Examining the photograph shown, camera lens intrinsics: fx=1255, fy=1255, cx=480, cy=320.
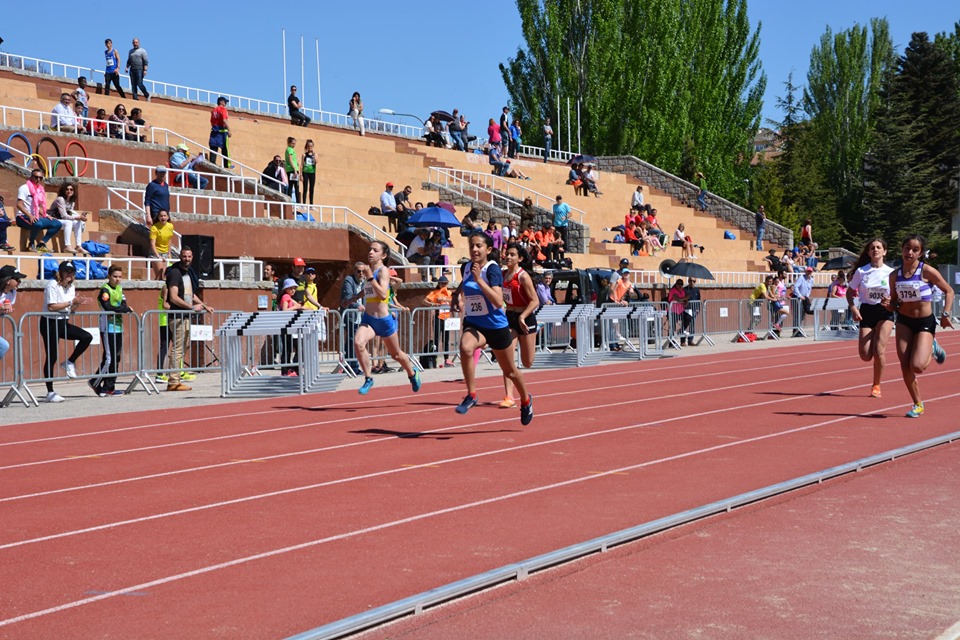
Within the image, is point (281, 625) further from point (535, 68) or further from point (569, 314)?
point (535, 68)

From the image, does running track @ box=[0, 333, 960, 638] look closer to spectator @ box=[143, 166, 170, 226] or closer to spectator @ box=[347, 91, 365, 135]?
spectator @ box=[143, 166, 170, 226]

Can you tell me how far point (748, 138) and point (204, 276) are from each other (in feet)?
161

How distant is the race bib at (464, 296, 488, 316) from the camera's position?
12.0 meters

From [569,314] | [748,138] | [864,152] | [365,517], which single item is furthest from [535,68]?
[365,517]

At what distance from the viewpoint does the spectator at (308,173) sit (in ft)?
99.5

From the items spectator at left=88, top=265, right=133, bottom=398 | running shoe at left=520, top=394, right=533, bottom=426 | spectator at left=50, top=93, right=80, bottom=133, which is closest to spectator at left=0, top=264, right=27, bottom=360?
spectator at left=88, top=265, right=133, bottom=398

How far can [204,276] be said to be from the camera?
22.3 metres

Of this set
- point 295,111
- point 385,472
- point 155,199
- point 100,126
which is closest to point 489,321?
point 385,472

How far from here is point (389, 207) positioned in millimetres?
31234

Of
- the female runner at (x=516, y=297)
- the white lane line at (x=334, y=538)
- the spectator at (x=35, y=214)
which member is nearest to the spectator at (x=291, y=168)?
the spectator at (x=35, y=214)

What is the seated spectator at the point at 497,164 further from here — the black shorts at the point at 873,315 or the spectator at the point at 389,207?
the black shorts at the point at 873,315

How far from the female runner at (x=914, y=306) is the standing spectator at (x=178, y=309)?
9.98 m

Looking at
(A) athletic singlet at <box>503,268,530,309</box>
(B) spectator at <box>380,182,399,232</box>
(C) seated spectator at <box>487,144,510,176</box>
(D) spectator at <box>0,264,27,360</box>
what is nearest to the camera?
(A) athletic singlet at <box>503,268,530,309</box>

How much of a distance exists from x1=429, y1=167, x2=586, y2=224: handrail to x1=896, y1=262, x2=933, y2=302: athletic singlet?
82.1ft
